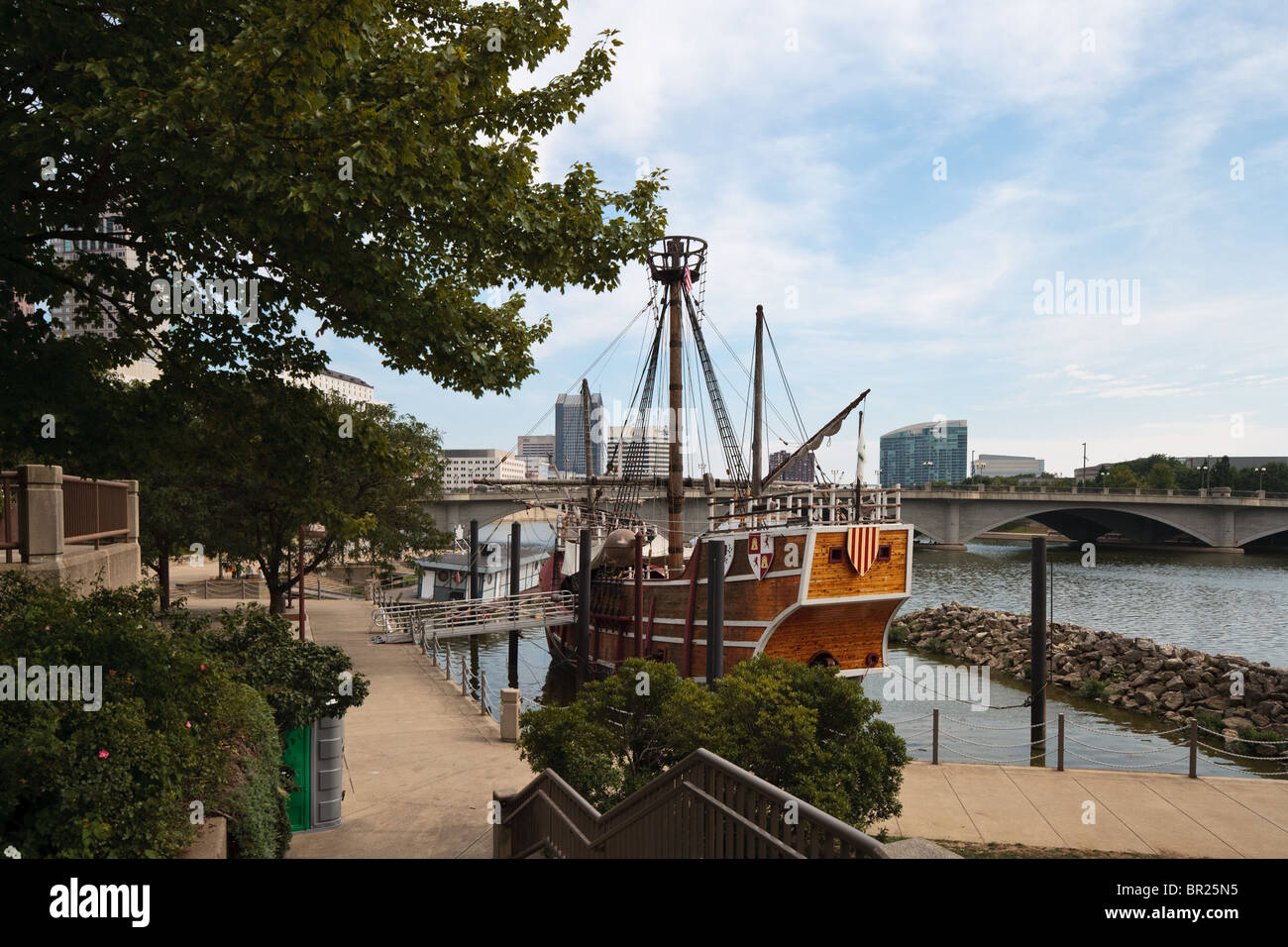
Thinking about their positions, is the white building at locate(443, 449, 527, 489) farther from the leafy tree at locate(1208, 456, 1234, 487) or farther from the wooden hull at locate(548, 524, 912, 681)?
the wooden hull at locate(548, 524, 912, 681)

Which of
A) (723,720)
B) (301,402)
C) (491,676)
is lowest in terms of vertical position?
(491,676)

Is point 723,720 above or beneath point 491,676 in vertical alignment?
above

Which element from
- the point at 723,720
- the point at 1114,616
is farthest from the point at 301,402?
the point at 1114,616

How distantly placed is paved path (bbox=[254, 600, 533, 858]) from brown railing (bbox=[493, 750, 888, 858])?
11.8ft

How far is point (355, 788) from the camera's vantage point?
12.5 meters

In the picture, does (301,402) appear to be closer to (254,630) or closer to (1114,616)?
(254,630)

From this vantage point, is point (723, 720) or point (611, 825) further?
point (723, 720)

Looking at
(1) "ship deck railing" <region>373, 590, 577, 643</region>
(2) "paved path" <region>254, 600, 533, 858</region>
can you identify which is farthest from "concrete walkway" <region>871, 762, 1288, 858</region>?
(1) "ship deck railing" <region>373, 590, 577, 643</region>

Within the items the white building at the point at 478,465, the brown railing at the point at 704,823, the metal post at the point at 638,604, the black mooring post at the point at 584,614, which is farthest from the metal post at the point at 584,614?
the white building at the point at 478,465

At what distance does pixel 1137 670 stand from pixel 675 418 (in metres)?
18.7

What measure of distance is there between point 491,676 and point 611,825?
87.3ft

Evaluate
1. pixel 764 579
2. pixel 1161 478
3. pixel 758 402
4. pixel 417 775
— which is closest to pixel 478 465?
pixel 1161 478
